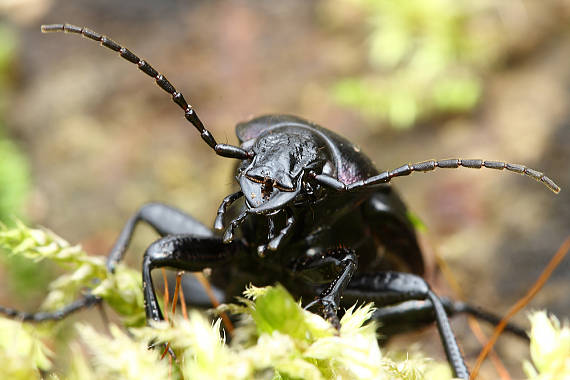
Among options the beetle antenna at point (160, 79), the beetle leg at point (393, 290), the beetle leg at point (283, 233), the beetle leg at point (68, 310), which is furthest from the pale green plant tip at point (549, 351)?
the beetle leg at point (68, 310)

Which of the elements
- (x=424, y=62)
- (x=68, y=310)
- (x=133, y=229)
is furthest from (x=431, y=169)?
(x=424, y=62)

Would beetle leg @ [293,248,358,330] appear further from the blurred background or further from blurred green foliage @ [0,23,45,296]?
blurred green foliage @ [0,23,45,296]

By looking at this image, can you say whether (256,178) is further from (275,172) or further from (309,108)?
(309,108)

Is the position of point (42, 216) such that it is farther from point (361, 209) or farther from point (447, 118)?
point (447, 118)

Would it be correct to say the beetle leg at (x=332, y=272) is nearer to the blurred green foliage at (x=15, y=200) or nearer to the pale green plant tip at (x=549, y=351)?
the pale green plant tip at (x=549, y=351)

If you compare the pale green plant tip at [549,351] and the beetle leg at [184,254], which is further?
the beetle leg at [184,254]

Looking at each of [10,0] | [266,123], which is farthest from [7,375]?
[10,0]
